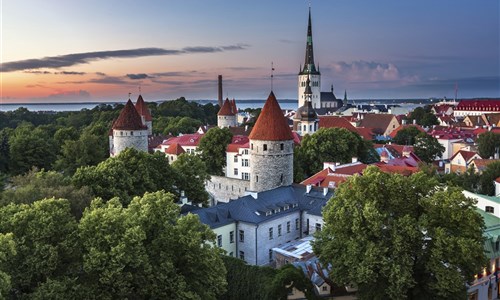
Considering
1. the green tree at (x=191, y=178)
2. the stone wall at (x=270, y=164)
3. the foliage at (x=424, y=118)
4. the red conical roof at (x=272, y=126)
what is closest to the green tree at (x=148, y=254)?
the green tree at (x=191, y=178)

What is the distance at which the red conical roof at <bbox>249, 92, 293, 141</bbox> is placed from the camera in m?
35.8

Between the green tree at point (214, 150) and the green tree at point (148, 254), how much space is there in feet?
110

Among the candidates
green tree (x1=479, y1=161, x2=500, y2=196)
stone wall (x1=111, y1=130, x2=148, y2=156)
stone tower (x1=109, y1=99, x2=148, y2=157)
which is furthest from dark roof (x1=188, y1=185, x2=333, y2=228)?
stone tower (x1=109, y1=99, x2=148, y2=157)

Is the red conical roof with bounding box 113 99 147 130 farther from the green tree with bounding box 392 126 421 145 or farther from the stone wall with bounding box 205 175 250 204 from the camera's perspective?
the green tree with bounding box 392 126 421 145

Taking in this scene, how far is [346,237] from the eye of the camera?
1980 cm

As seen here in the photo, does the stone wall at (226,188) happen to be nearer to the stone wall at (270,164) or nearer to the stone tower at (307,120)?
the stone wall at (270,164)

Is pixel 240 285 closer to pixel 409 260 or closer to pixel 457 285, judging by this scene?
pixel 409 260

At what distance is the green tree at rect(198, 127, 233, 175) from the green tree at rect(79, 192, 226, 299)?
110 feet

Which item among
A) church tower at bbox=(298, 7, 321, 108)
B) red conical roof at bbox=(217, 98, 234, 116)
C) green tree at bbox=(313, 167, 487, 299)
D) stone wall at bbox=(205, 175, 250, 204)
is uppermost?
church tower at bbox=(298, 7, 321, 108)

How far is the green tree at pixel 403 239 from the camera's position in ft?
60.1

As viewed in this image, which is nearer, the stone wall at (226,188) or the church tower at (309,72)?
the stone wall at (226,188)

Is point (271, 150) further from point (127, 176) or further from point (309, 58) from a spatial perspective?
point (309, 58)

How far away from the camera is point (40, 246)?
15.2m

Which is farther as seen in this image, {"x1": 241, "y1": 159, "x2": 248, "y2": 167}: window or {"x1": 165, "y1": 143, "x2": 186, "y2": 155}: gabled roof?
{"x1": 165, "y1": 143, "x2": 186, "y2": 155}: gabled roof
